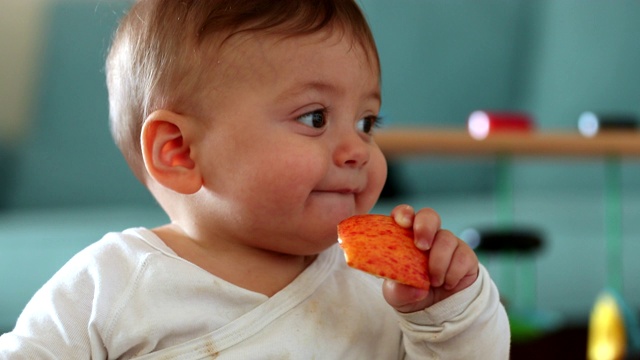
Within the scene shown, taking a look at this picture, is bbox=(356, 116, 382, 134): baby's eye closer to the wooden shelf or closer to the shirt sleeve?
the shirt sleeve

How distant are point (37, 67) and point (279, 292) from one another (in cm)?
328

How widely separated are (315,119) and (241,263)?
178mm

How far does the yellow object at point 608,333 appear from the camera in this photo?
2355mm

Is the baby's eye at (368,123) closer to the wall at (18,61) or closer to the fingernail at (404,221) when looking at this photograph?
the fingernail at (404,221)

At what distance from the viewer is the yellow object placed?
2355mm

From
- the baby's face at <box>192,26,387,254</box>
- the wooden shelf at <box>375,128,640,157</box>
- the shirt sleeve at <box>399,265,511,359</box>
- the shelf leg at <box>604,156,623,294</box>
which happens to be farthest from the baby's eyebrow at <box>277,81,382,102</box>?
the shelf leg at <box>604,156,623,294</box>

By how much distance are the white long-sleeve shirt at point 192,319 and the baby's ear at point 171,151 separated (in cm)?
7

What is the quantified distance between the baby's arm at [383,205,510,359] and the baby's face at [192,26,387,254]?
81 mm

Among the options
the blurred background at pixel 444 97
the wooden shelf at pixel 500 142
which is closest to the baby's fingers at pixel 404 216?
the wooden shelf at pixel 500 142

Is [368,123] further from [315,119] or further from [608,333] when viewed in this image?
[608,333]

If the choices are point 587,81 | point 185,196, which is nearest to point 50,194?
point 587,81

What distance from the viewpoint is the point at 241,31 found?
0.97 meters

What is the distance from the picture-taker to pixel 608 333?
7.93 ft

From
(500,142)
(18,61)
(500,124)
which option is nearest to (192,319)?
(500,142)
